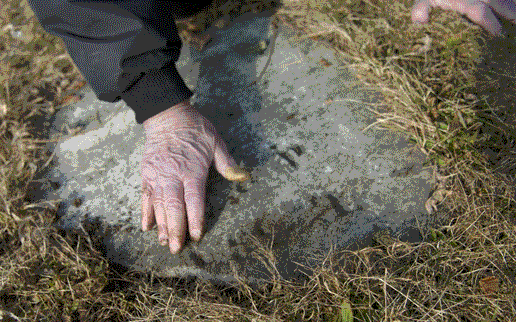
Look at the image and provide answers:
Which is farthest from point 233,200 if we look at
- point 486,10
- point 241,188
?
point 486,10

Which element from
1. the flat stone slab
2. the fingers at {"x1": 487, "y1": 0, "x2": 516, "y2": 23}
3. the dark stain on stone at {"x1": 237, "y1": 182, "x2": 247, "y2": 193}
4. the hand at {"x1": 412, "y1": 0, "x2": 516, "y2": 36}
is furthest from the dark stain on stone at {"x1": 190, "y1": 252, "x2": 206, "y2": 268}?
the fingers at {"x1": 487, "y1": 0, "x2": 516, "y2": 23}

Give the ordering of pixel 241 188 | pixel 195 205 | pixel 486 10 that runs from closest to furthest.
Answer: pixel 195 205 < pixel 241 188 < pixel 486 10

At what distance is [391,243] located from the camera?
1390mm

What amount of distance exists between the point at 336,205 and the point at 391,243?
0.86 feet

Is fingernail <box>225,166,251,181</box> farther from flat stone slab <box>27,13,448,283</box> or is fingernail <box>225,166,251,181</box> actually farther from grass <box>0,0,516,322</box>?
grass <box>0,0,516,322</box>

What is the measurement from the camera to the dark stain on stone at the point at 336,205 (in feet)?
4.92

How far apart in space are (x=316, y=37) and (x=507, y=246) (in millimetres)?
1467

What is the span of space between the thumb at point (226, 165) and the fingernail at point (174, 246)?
350 millimetres

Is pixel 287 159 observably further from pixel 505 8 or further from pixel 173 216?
pixel 505 8

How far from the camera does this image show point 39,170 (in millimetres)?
1889

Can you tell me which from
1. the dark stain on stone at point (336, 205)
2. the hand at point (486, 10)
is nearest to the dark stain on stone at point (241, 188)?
the dark stain on stone at point (336, 205)

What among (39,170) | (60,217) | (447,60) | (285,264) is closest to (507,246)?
(285,264)

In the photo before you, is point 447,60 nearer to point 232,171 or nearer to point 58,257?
point 232,171

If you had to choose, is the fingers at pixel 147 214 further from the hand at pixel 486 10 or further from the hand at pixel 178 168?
the hand at pixel 486 10
